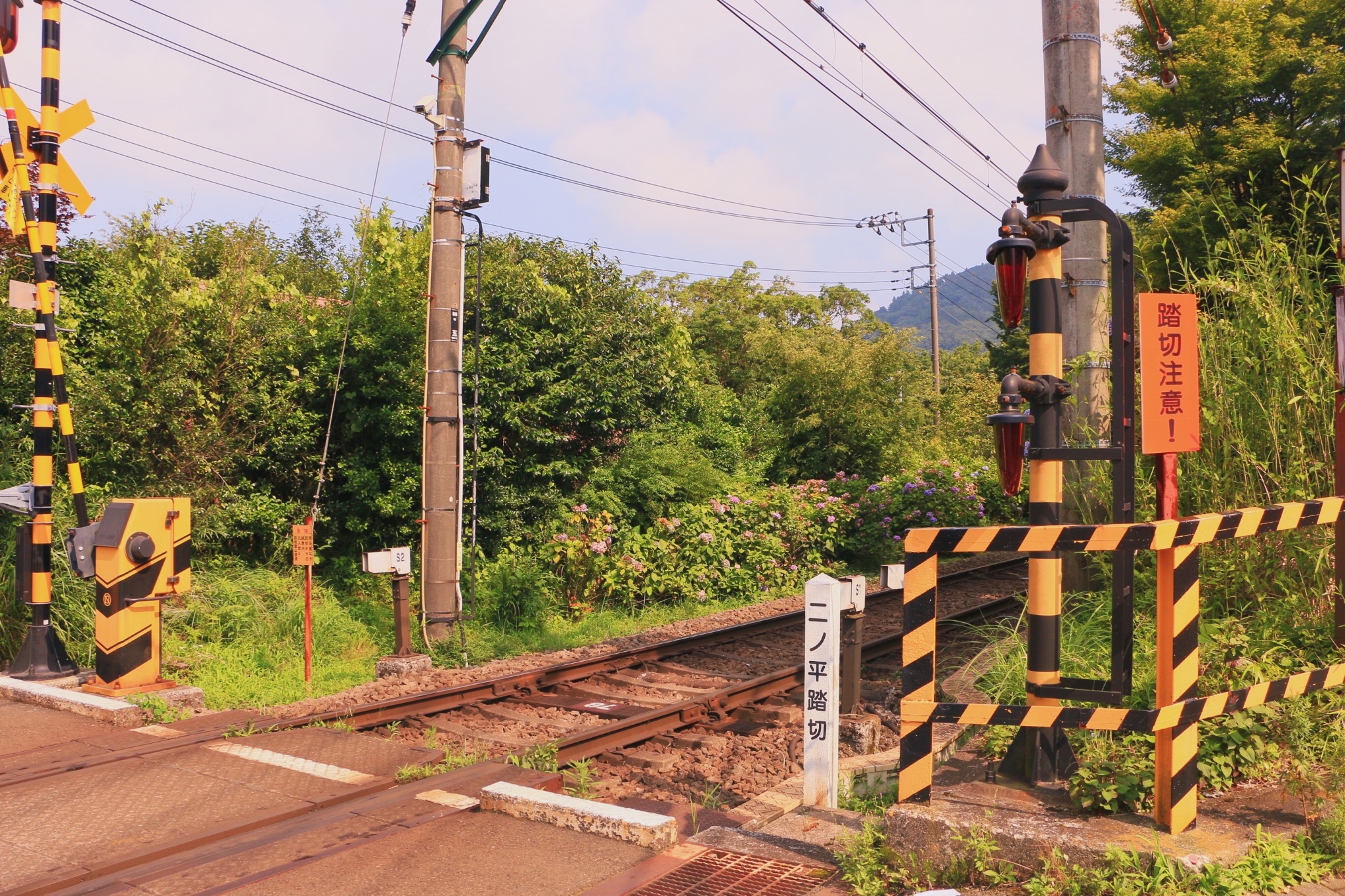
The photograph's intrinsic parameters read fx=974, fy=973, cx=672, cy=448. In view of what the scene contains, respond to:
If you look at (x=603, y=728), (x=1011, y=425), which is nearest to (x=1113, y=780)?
(x=1011, y=425)

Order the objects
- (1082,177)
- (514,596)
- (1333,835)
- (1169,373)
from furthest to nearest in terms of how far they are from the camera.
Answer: (514,596), (1082,177), (1169,373), (1333,835)

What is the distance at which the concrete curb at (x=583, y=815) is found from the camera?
4277 millimetres

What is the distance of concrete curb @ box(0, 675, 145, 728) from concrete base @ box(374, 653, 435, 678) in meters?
2.17

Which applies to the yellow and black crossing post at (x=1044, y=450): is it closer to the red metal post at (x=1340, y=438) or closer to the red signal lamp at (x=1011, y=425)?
the red signal lamp at (x=1011, y=425)

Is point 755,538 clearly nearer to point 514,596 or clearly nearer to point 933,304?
point 514,596

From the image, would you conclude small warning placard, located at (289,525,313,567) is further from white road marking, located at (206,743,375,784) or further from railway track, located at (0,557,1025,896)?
white road marking, located at (206,743,375,784)

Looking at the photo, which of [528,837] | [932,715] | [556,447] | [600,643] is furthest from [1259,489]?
Result: [556,447]

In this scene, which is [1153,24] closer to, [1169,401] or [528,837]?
[1169,401]

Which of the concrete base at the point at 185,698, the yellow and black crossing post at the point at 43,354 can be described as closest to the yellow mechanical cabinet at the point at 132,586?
the concrete base at the point at 185,698

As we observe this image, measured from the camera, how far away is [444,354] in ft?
30.9

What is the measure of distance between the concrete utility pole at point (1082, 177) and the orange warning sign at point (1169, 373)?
1.54 meters

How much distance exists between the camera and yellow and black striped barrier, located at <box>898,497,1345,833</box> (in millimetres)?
3621

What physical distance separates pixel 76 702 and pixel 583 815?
4.38m

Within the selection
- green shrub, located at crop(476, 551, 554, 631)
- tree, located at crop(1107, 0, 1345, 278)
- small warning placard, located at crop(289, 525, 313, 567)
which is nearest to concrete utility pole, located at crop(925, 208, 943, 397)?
tree, located at crop(1107, 0, 1345, 278)
